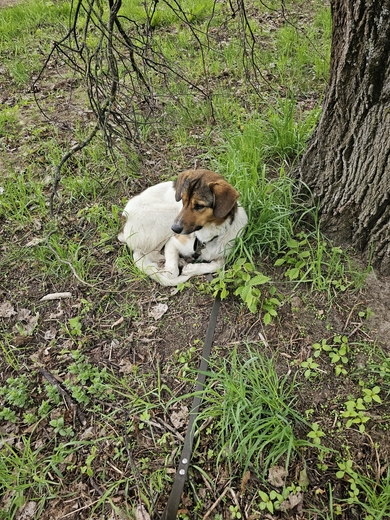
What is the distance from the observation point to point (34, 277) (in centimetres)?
325

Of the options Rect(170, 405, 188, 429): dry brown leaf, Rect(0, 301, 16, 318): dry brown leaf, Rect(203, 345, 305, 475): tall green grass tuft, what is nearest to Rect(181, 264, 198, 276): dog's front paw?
Rect(203, 345, 305, 475): tall green grass tuft

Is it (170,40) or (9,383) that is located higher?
(170,40)

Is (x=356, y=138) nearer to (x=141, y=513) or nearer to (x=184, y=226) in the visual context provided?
(x=184, y=226)

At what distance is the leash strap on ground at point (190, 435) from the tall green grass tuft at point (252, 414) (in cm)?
7

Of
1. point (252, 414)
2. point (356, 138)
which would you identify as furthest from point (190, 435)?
point (356, 138)

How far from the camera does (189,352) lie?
257 cm

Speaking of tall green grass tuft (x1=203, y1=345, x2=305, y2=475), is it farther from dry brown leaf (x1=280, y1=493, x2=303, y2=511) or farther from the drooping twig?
the drooping twig

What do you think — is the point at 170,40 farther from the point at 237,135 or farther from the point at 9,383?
the point at 9,383

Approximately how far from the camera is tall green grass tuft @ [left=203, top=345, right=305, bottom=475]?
2.03 m

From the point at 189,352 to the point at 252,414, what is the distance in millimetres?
624

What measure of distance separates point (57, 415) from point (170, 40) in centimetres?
563

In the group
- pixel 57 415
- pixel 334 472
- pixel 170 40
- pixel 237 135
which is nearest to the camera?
pixel 334 472

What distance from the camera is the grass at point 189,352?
6.64 feet

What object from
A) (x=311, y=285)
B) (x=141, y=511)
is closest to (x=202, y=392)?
(x=141, y=511)
